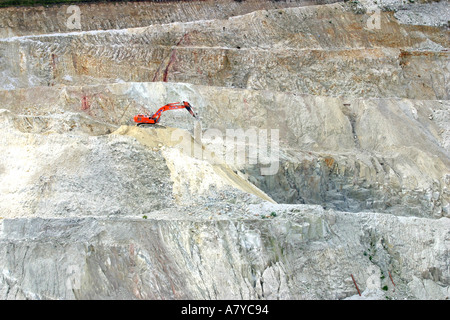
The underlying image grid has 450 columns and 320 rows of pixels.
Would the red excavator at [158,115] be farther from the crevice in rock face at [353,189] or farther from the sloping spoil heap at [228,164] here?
the crevice in rock face at [353,189]

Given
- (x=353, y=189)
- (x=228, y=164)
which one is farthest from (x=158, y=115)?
(x=353, y=189)

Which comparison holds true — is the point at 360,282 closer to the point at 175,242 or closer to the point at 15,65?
the point at 175,242

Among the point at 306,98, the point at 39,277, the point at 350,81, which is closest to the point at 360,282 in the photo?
the point at 39,277

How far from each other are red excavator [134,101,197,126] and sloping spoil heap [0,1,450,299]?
2.42 ft

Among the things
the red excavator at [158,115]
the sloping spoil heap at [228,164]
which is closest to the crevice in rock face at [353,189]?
the sloping spoil heap at [228,164]

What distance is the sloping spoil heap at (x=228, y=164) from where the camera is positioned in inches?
709

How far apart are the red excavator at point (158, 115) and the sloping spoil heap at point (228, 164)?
739mm

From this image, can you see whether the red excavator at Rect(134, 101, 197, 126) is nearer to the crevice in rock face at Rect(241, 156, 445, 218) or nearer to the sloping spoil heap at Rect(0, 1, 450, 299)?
the sloping spoil heap at Rect(0, 1, 450, 299)

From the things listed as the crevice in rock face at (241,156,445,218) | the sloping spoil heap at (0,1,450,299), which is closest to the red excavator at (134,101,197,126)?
the sloping spoil heap at (0,1,450,299)

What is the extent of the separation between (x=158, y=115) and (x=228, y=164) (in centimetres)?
331

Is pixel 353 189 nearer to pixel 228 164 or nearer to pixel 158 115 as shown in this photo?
pixel 228 164

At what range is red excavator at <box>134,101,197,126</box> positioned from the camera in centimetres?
2455

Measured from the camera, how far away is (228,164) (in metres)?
23.9
